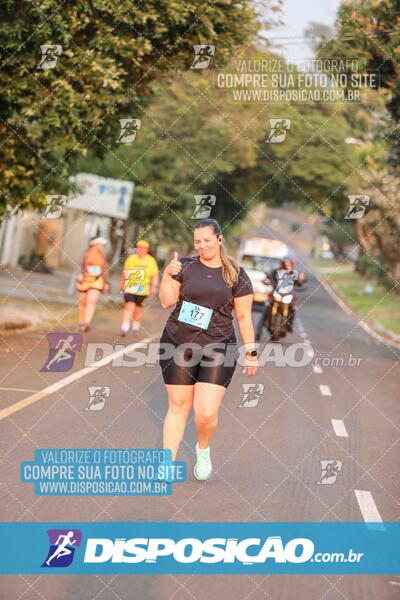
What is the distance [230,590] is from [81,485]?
238 cm

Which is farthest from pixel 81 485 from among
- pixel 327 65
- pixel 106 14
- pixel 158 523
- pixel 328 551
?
pixel 327 65

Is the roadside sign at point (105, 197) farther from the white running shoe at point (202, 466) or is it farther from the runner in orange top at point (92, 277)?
the white running shoe at point (202, 466)

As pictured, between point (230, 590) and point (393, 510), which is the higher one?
point (230, 590)

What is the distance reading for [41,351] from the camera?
17.6 metres

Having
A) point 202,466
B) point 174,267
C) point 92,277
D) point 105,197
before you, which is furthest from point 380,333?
point 174,267

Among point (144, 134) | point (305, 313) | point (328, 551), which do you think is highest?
point (328, 551)

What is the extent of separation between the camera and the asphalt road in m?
6.34

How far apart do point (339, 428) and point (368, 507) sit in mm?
4105

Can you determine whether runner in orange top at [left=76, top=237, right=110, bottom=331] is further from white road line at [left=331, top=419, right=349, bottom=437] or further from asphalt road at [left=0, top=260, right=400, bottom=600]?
white road line at [left=331, top=419, right=349, bottom=437]

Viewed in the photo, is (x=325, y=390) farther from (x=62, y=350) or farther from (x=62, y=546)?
(x=62, y=546)

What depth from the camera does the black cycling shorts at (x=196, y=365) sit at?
8578mm

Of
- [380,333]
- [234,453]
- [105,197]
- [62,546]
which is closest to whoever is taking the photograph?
[62,546]

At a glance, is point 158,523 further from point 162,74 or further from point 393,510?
point 162,74

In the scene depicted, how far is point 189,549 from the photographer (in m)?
6.93
